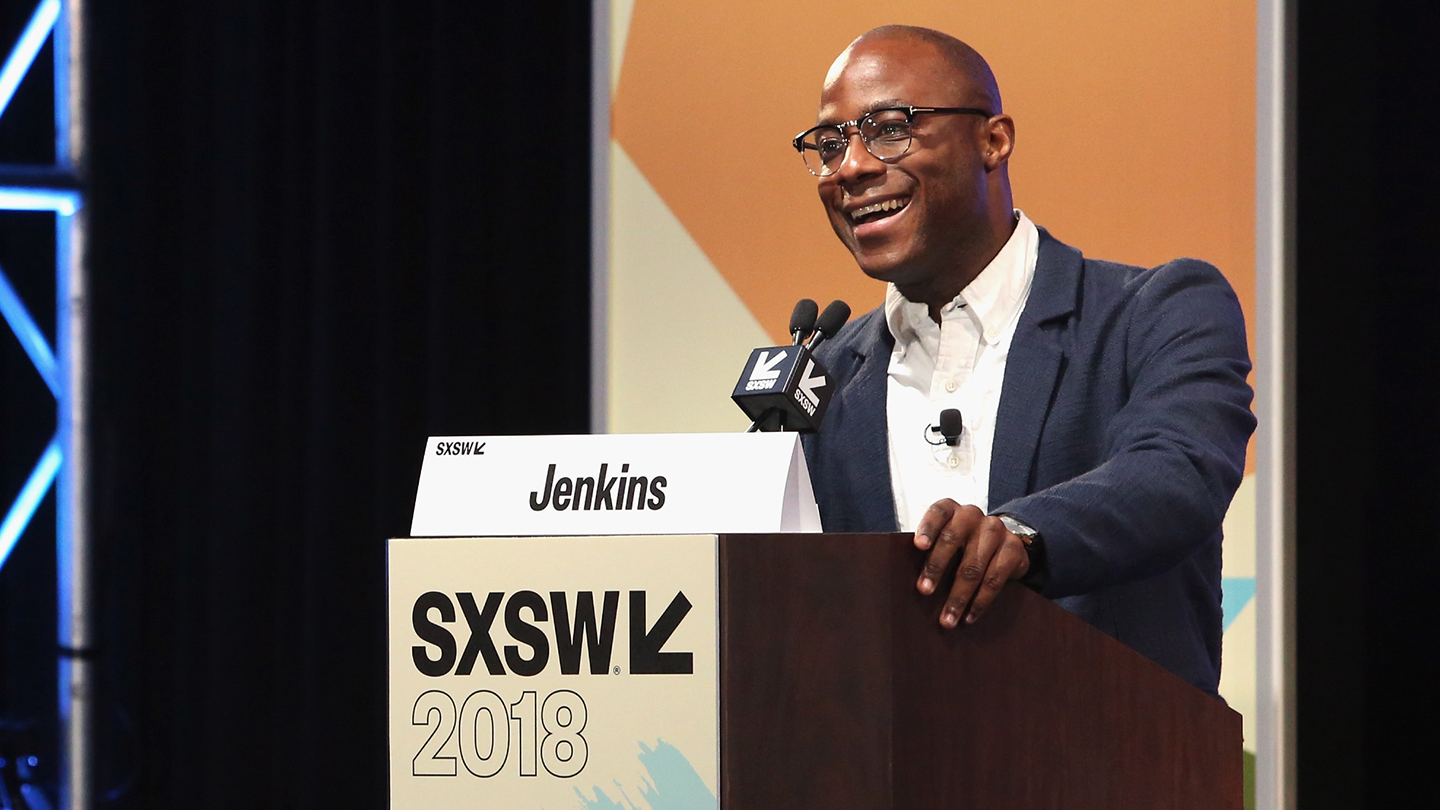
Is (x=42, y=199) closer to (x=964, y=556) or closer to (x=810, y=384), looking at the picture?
(x=810, y=384)

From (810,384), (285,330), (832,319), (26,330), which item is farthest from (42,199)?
(810,384)

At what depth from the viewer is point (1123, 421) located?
164cm

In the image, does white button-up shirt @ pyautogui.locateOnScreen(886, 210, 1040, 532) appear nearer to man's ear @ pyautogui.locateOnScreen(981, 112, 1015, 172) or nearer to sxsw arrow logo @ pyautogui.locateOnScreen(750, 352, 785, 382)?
man's ear @ pyautogui.locateOnScreen(981, 112, 1015, 172)

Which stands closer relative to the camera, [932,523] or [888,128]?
[932,523]

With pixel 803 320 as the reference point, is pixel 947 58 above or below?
above

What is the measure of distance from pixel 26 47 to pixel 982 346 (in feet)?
7.36

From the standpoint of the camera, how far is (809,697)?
1.01 m

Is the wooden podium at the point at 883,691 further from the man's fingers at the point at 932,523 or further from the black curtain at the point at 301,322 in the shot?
the black curtain at the point at 301,322

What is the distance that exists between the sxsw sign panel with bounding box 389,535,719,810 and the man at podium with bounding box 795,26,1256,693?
71 cm

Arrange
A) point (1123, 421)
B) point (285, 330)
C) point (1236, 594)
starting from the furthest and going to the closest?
point (285, 330), point (1236, 594), point (1123, 421)

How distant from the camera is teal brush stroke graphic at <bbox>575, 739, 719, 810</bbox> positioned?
99cm

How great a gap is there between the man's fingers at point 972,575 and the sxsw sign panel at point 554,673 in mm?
186
